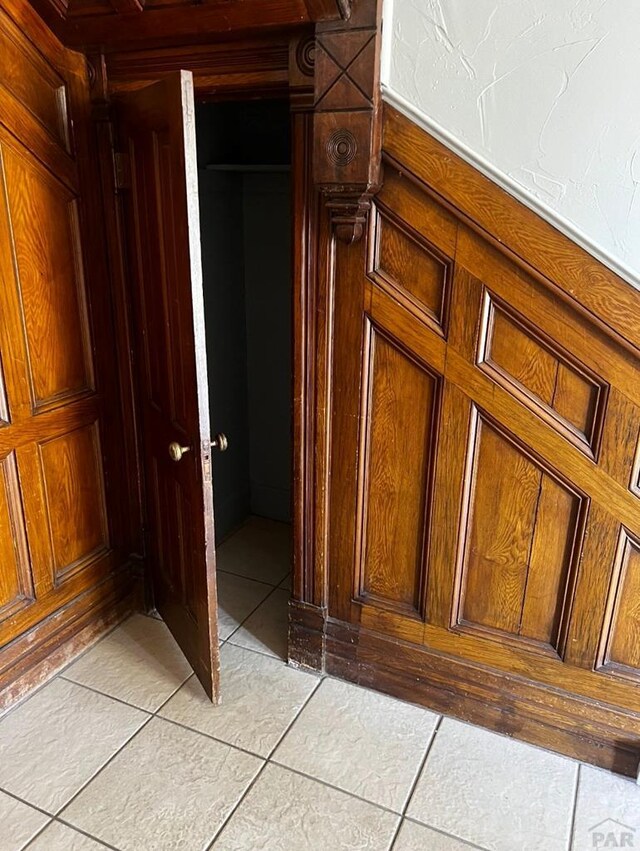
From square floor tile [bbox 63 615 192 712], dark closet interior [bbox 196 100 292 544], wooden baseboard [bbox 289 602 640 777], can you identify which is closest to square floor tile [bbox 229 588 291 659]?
wooden baseboard [bbox 289 602 640 777]

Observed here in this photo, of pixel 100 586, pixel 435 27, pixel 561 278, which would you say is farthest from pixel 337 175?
pixel 100 586

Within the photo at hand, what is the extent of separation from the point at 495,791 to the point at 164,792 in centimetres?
97

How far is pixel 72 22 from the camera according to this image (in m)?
1.95

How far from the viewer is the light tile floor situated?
1750 millimetres

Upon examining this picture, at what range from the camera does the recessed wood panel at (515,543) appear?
186cm

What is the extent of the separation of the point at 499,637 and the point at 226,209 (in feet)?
7.09

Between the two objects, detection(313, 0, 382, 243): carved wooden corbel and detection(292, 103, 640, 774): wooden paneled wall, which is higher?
detection(313, 0, 382, 243): carved wooden corbel

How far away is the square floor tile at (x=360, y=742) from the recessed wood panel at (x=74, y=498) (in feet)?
3.32

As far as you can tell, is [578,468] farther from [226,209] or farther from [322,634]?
[226,209]

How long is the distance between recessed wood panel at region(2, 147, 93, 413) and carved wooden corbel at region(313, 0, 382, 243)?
0.91 m

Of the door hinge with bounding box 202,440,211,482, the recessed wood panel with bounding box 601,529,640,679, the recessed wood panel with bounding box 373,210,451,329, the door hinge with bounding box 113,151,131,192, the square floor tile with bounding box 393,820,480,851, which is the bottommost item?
the square floor tile with bounding box 393,820,480,851

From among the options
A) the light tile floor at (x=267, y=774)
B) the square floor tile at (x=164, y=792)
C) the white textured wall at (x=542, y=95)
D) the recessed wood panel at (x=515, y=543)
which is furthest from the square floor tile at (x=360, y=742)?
the white textured wall at (x=542, y=95)

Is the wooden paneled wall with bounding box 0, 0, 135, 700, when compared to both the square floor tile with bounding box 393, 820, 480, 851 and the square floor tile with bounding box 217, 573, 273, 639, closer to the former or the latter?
the square floor tile with bounding box 217, 573, 273, 639

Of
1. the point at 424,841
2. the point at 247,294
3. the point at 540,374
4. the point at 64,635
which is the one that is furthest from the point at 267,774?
the point at 247,294
